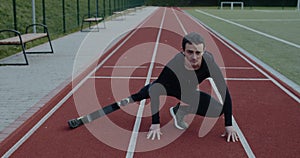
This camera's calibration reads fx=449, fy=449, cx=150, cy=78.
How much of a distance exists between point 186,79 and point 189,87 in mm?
144

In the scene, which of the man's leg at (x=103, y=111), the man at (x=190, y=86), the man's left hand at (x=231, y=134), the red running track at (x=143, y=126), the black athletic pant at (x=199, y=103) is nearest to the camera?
the red running track at (x=143, y=126)

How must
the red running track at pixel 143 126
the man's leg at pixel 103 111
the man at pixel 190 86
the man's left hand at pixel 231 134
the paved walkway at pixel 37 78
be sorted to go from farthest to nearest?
the paved walkway at pixel 37 78, the man's leg at pixel 103 111, the man's left hand at pixel 231 134, the man at pixel 190 86, the red running track at pixel 143 126

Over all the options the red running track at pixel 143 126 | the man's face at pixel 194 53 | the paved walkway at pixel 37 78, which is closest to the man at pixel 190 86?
the man's face at pixel 194 53

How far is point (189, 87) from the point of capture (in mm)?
5430

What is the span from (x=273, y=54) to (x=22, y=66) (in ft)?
22.0

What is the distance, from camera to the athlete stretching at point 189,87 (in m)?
4.96

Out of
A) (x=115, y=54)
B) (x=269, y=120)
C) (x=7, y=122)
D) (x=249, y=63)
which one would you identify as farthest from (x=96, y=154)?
(x=115, y=54)

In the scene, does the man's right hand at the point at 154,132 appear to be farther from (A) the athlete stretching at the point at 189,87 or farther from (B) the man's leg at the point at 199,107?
(B) the man's leg at the point at 199,107

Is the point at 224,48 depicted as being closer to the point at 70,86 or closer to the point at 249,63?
the point at 249,63

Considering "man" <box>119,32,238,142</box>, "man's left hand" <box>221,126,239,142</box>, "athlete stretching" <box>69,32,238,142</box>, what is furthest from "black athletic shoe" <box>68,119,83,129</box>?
"man's left hand" <box>221,126,239,142</box>

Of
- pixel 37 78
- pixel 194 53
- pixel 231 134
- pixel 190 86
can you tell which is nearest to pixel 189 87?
pixel 190 86

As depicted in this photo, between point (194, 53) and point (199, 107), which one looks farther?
point (199, 107)

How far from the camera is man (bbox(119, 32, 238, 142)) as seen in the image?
16.3 ft

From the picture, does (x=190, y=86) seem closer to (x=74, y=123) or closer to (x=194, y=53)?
(x=194, y=53)
